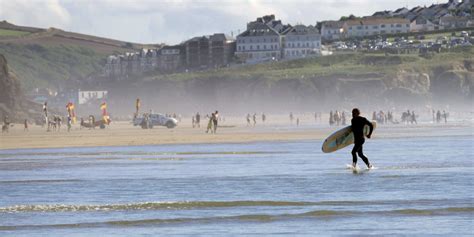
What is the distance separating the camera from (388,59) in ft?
582

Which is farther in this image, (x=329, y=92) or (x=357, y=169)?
(x=329, y=92)

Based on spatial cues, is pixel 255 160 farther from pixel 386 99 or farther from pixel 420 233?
pixel 386 99

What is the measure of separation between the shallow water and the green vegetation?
430 feet

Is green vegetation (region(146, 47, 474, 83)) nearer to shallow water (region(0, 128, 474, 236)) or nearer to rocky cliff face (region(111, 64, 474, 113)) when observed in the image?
rocky cliff face (region(111, 64, 474, 113))

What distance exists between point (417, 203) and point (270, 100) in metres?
A: 148

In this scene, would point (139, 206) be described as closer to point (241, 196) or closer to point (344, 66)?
point (241, 196)

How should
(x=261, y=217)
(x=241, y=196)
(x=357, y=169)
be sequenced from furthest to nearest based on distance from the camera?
1. (x=357, y=169)
2. (x=241, y=196)
3. (x=261, y=217)

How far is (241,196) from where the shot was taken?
2411 centimetres

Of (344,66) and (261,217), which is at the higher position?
(344,66)

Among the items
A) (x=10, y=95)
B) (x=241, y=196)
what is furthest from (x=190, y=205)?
(x=10, y=95)

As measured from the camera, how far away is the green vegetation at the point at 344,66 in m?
170

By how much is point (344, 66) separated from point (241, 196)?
15731 cm

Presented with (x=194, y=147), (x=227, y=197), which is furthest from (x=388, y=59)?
(x=227, y=197)

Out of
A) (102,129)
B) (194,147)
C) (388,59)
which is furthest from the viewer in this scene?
(388,59)
